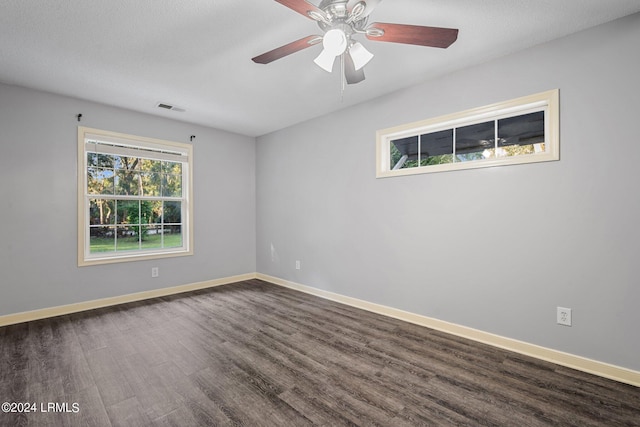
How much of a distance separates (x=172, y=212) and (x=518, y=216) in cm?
445

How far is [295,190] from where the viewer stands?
4.66 m

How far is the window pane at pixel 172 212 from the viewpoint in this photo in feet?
14.7

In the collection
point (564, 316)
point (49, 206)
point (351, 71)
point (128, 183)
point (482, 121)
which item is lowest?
point (564, 316)

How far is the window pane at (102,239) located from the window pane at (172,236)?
0.66m

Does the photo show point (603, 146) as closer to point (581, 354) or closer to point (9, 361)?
point (581, 354)

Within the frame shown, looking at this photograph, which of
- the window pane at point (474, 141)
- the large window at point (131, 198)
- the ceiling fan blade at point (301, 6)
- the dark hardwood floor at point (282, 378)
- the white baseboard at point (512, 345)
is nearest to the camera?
the ceiling fan blade at point (301, 6)

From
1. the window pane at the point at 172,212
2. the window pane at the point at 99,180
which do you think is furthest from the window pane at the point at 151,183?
the window pane at the point at 99,180

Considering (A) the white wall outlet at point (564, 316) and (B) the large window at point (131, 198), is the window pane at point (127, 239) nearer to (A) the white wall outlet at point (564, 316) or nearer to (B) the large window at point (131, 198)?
(B) the large window at point (131, 198)

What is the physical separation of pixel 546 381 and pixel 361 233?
2.19 m

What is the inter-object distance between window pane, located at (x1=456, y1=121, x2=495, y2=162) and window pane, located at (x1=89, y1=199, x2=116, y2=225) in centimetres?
434

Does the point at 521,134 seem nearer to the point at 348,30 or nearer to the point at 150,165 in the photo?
the point at 348,30

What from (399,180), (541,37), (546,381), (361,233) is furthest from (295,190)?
(546,381)

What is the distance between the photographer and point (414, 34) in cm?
176

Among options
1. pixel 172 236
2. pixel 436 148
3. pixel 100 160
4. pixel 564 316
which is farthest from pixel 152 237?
pixel 564 316
